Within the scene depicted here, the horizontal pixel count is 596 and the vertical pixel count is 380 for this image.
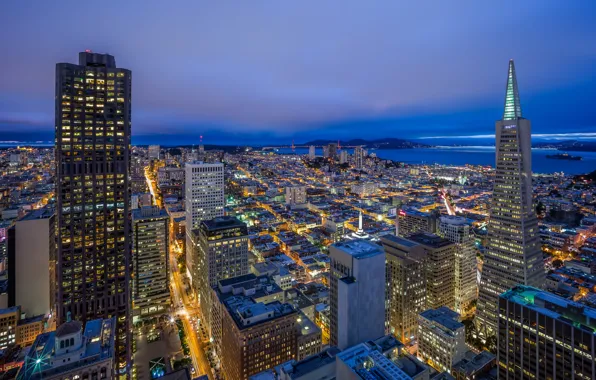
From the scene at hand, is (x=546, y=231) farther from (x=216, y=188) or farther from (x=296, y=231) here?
(x=216, y=188)

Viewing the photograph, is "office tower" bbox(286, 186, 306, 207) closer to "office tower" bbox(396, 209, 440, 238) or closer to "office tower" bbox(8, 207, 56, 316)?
"office tower" bbox(396, 209, 440, 238)

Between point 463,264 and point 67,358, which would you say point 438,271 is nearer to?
point 463,264

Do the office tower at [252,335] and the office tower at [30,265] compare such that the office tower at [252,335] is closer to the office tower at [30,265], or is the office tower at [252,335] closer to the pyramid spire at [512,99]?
the office tower at [30,265]

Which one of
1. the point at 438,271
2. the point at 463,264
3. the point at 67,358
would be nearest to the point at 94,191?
the point at 67,358

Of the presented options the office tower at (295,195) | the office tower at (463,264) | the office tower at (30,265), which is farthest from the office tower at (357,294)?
the office tower at (295,195)

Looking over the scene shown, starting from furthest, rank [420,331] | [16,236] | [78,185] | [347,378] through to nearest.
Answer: [16,236], [420,331], [78,185], [347,378]

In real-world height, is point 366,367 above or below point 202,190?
below

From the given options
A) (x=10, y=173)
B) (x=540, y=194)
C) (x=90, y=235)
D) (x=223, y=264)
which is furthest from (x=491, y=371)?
(x=10, y=173)
